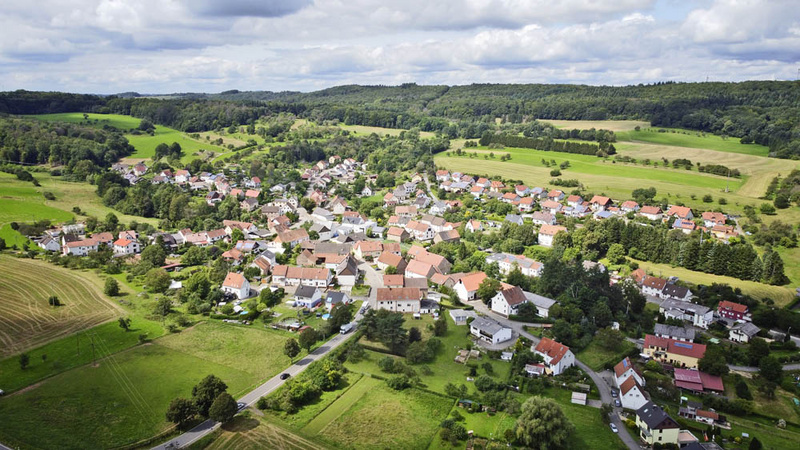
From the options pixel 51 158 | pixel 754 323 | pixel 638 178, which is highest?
pixel 51 158

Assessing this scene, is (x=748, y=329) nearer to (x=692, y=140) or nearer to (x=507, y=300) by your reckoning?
(x=507, y=300)

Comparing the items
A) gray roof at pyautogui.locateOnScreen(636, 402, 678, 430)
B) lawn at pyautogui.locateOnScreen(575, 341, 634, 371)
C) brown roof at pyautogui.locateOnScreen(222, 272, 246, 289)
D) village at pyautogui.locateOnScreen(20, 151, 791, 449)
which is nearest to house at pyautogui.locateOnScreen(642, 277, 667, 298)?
village at pyautogui.locateOnScreen(20, 151, 791, 449)

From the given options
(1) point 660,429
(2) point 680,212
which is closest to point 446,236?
(2) point 680,212

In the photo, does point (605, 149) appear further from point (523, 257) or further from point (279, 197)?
point (279, 197)

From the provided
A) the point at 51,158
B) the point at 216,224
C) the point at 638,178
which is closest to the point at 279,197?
the point at 216,224

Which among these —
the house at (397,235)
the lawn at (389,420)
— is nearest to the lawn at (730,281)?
the house at (397,235)
